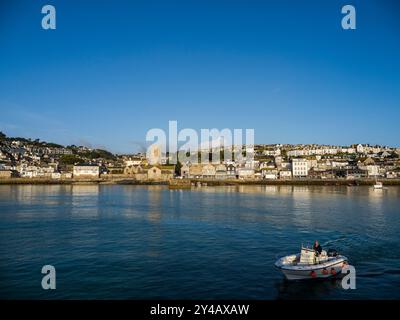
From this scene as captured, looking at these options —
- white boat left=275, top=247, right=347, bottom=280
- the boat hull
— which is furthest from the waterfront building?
the boat hull

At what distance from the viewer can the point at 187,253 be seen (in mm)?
13414

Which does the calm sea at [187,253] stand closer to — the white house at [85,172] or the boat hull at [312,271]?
the boat hull at [312,271]

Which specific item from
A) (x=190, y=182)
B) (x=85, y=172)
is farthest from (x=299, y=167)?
(x=85, y=172)

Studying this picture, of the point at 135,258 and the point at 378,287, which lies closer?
the point at 378,287

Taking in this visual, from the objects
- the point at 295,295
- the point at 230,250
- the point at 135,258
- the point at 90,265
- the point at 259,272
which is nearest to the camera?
the point at 295,295

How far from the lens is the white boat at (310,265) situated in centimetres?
1034

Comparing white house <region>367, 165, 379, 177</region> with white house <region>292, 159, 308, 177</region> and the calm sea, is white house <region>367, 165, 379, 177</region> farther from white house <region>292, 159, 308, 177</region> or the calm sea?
the calm sea

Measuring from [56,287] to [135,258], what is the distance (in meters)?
3.28

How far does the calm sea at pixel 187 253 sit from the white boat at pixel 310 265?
31cm

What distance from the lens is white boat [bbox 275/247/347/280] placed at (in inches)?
407

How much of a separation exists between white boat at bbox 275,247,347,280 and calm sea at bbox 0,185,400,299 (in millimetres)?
310

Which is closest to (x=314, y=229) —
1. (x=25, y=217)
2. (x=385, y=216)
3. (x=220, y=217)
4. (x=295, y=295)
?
(x=220, y=217)
